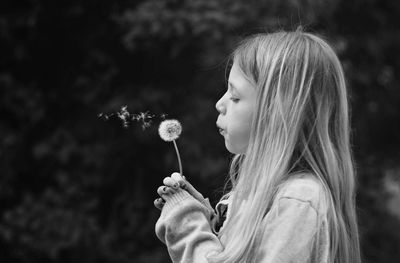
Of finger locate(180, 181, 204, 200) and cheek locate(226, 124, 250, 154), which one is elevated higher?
cheek locate(226, 124, 250, 154)

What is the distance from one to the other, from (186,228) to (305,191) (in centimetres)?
28

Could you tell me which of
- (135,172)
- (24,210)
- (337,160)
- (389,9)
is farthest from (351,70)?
(337,160)

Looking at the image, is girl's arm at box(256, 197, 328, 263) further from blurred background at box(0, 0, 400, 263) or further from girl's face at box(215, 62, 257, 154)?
blurred background at box(0, 0, 400, 263)

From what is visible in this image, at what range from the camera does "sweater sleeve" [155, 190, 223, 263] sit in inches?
60.9

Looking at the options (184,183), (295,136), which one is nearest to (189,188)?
(184,183)

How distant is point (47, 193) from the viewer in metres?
4.25

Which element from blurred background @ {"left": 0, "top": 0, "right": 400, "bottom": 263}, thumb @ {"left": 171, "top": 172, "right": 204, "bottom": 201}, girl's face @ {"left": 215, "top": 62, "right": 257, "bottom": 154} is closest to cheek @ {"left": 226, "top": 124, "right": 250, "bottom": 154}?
girl's face @ {"left": 215, "top": 62, "right": 257, "bottom": 154}

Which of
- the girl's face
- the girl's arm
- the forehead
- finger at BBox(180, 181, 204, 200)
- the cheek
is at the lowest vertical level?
the girl's arm

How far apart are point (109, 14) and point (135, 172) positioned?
3.08 feet

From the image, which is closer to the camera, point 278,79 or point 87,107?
point 278,79

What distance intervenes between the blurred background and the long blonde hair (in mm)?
2578

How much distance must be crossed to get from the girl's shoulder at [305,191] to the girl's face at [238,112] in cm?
16

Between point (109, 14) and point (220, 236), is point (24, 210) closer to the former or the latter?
point (109, 14)

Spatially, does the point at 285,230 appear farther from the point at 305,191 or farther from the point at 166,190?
the point at 166,190
